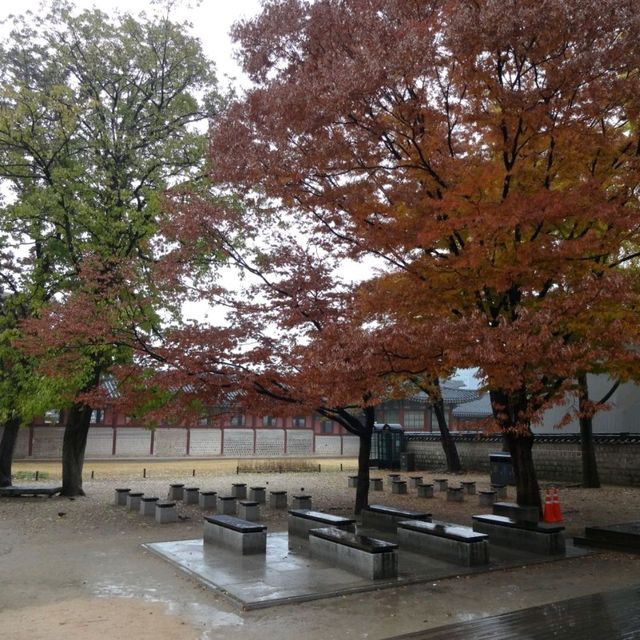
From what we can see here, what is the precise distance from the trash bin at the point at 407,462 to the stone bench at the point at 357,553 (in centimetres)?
2428

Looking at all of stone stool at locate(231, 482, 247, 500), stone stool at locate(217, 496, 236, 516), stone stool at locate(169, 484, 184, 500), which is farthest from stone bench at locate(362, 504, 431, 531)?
stone stool at locate(169, 484, 184, 500)

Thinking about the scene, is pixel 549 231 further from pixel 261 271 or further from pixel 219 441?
pixel 219 441

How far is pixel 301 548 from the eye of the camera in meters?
10.3

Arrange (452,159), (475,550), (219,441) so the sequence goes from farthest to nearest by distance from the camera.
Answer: (219,441) < (452,159) < (475,550)

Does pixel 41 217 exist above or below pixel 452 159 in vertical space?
above

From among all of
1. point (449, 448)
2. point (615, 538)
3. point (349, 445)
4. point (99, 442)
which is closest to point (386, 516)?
point (615, 538)

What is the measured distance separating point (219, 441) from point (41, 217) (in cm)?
2896

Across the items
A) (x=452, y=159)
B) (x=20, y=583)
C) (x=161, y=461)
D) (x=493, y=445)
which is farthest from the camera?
(x=161, y=461)

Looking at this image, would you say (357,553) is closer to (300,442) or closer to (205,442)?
(205,442)

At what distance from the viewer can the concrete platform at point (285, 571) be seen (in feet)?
24.2

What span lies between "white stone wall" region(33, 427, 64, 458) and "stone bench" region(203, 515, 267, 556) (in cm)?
3090

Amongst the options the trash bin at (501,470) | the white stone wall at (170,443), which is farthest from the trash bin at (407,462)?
the white stone wall at (170,443)

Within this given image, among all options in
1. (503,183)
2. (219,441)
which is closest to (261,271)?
(503,183)

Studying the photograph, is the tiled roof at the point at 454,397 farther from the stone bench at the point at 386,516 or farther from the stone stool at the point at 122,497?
the stone bench at the point at 386,516
